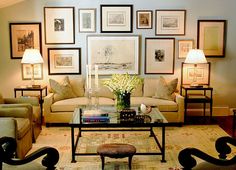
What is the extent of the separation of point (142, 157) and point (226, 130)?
202cm

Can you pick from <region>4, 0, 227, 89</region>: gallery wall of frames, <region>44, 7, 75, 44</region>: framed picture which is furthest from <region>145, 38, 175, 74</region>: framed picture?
<region>44, 7, 75, 44</region>: framed picture

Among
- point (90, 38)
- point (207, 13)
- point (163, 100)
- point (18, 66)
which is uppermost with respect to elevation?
point (207, 13)

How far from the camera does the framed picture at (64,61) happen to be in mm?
6684

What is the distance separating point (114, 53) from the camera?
6.71 m

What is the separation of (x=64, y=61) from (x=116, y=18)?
1320 mm

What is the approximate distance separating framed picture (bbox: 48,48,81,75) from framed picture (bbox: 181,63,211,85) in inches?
82.5

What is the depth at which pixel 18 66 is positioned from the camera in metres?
6.71

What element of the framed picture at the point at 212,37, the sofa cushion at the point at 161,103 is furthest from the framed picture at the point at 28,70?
the framed picture at the point at 212,37

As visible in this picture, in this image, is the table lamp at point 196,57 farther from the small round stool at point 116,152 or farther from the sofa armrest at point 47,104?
the small round stool at point 116,152

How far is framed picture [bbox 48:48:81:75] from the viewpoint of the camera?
6684 millimetres

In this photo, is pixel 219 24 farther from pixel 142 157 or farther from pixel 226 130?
pixel 142 157

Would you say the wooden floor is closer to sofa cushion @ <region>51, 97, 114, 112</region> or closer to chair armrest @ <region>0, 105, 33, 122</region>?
sofa cushion @ <region>51, 97, 114, 112</region>

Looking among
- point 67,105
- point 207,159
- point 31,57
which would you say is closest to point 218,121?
point 67,105

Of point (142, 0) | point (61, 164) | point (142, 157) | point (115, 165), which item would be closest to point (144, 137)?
point (142, 157)
